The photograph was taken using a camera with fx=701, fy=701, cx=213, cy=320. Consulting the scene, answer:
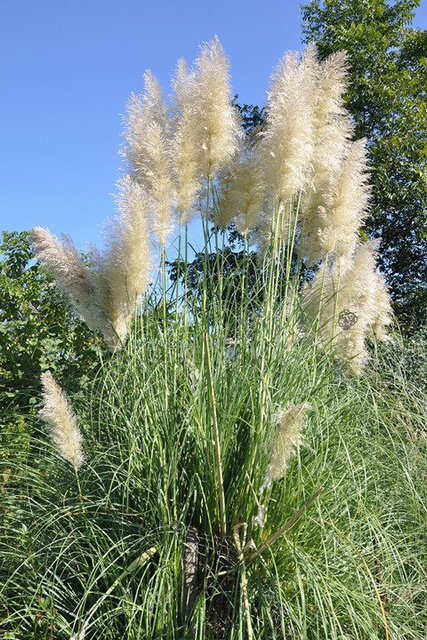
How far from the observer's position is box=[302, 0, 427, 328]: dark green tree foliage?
12164 millimetres

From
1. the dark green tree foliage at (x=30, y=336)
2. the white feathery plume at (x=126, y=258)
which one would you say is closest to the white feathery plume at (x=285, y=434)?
the white feathery plume at (x=126, y=258)

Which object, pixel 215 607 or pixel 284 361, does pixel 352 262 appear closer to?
pixel 284 361

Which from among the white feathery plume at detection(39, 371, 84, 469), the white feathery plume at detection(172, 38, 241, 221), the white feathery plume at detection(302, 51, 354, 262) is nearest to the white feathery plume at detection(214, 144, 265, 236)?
the white feathery plume at detection(172, 38, 241, 221)

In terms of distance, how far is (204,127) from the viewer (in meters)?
3.17

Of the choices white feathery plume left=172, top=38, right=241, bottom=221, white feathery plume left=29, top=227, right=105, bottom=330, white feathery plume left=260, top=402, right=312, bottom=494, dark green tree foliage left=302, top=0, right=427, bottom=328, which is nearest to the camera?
white feathery plume left=260, top=402, right=312, bottom=494

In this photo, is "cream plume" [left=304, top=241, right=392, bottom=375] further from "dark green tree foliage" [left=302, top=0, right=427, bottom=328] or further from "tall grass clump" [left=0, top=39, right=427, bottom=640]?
"dark green tree foliage" [left=302, top=0, right=427, bottom=328]

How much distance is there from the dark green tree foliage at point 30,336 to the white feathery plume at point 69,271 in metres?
1.36

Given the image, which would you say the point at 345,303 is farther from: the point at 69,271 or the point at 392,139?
the point at 392,139

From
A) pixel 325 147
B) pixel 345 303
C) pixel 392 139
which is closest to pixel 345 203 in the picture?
pixel 325 147

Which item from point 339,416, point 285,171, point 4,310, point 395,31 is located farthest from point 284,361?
point 395,31

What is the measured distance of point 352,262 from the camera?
151 inches

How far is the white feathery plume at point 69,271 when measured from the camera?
3.33 metres

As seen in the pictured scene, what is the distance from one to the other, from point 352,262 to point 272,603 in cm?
194

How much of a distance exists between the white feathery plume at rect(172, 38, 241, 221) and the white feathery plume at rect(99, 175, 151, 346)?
0.22 metres
